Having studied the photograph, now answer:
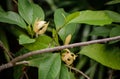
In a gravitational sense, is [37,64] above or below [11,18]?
below

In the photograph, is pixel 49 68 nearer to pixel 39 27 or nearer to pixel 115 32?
pixel 39 27

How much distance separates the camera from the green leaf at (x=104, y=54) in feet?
2.37

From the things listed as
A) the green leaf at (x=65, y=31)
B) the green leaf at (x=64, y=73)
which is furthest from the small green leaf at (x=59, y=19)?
the green leaf at (x=64, y=73)

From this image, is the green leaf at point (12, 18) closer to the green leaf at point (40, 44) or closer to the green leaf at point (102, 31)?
the green leaf at point (40, 44)

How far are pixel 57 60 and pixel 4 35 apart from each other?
69 cm

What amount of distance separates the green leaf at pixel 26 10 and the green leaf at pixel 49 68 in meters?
0.14

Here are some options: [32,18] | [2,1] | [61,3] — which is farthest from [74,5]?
[32,18]

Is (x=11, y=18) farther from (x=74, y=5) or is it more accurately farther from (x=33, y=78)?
(x=74, y=5)

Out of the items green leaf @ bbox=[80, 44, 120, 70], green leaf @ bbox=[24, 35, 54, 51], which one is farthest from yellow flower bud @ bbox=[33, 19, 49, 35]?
green leaf @ bbox=[80, 44, 120, 70]

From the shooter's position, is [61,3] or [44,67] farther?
[61,3]

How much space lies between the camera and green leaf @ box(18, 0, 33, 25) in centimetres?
69

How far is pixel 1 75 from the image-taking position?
113 cm

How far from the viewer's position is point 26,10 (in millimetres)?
701

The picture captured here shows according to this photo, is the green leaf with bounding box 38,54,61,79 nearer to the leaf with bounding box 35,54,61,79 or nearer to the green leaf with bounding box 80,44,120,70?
the leaf with bounding box 35,54,61,79
